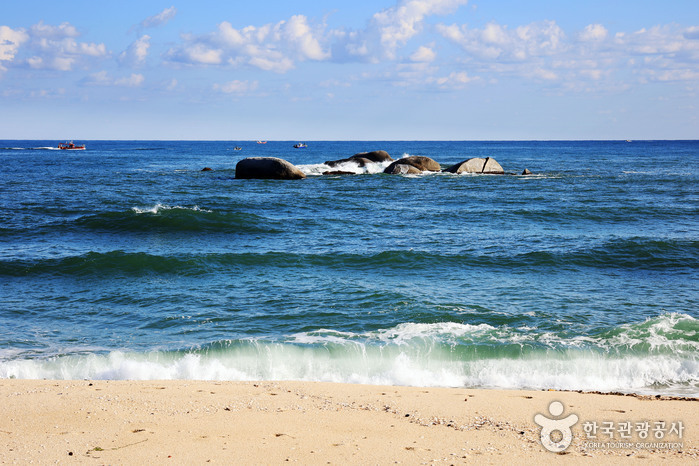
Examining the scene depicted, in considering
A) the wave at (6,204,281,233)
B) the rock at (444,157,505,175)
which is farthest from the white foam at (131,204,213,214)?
the rock at (444,157,505,175)

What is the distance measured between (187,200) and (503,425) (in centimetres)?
2326

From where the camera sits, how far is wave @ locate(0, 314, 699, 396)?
8.59 meters

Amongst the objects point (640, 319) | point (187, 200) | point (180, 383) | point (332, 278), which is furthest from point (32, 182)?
point (640, 319)

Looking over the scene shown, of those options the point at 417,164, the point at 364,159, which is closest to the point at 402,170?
the point at 417,164

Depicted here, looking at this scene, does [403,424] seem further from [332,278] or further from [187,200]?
[187,200]

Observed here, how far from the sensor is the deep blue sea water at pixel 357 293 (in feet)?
29.5

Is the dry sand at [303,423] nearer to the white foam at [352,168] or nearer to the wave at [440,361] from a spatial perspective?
the wave at [440,361]

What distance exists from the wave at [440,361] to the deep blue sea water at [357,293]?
0.03m

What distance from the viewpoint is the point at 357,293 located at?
41.2ft

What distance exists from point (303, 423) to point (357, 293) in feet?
21.1

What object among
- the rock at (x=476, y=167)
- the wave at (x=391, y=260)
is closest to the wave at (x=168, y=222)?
the wave at (x=391, y=260)

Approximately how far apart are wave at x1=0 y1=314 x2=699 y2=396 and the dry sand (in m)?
0.92

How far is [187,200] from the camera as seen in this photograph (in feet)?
88.9

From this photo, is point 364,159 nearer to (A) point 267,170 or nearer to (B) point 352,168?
(B) point 352,168
